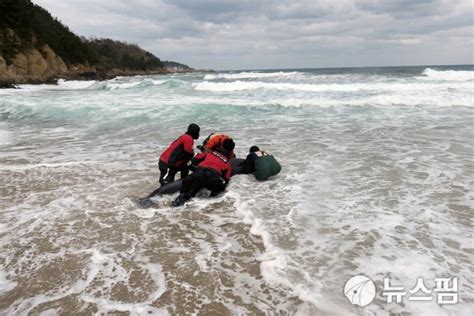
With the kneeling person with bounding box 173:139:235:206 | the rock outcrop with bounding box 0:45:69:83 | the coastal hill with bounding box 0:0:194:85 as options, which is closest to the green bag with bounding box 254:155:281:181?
the kneeling person with bounding box 173:139:235:206

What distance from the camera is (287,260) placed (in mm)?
3680

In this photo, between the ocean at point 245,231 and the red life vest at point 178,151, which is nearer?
the ocean at point 245,231

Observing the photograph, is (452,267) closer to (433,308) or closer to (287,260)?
(433,308)

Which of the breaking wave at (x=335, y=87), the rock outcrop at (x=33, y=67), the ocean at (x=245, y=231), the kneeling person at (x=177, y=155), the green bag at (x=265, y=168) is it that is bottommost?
the ocean at (x=245, y=231)

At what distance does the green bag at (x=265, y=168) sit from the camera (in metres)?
6.50

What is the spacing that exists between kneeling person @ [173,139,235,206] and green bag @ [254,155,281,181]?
0.87m

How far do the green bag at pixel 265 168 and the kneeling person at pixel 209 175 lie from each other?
0.87 meters

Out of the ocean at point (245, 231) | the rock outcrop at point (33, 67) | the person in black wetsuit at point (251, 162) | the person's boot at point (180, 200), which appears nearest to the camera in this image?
the ocean at point (245, 231)

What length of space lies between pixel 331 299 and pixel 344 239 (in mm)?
1209

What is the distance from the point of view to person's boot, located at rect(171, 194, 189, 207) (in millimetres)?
5391

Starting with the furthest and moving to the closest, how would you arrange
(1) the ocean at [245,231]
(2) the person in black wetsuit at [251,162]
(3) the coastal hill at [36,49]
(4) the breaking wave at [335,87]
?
(3) the coastal hill at [36,49], (4) the breaking wave at [335,87], (2) the person in black wetsuit at [251,162], (1) the ocean at [245,231]

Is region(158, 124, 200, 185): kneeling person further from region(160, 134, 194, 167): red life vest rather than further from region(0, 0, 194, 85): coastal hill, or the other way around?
region(0, 0, 194, 85): coastal hill

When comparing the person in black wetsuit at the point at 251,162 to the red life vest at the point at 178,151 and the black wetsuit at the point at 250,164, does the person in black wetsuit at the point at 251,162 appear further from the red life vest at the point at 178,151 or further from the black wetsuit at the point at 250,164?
the red life vest at the point at 178,151

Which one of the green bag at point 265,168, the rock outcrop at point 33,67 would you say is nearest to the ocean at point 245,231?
the green bag at point 265,168
